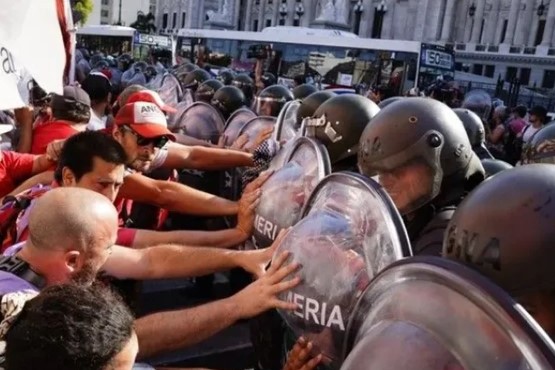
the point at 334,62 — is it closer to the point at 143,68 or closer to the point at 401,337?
the point at 143,68

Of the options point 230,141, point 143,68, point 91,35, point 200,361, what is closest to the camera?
point 200,361

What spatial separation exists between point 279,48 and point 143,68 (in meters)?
14.0

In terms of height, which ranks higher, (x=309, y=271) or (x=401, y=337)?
(x=401, y=337)

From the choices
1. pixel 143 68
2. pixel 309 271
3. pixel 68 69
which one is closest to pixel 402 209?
pixel 309 271

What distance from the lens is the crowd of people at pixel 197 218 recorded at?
1.44 m

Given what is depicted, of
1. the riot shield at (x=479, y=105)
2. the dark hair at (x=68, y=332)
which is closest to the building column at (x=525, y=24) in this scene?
the riot shield at (x=479, y=105)

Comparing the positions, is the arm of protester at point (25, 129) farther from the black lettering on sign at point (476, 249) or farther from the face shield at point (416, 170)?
the black lettering on sign at point (476, 249)

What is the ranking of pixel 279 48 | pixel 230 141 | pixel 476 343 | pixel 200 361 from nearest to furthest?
pixel 476 343 < pixel 200 361 < pixel 230 141 < pixel 279 48

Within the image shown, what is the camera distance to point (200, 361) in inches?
164

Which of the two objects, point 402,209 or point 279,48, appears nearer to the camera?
point 402,209

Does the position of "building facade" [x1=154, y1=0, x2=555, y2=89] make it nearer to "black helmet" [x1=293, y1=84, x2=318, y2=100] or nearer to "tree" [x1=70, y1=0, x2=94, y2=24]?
"tree" [x1=70, y1=0, x2=94, y2=24]

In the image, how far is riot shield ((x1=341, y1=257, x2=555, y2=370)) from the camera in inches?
41.1

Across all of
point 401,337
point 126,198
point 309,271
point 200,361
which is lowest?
point 200,361

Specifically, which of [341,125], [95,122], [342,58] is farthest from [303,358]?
[342,58]
